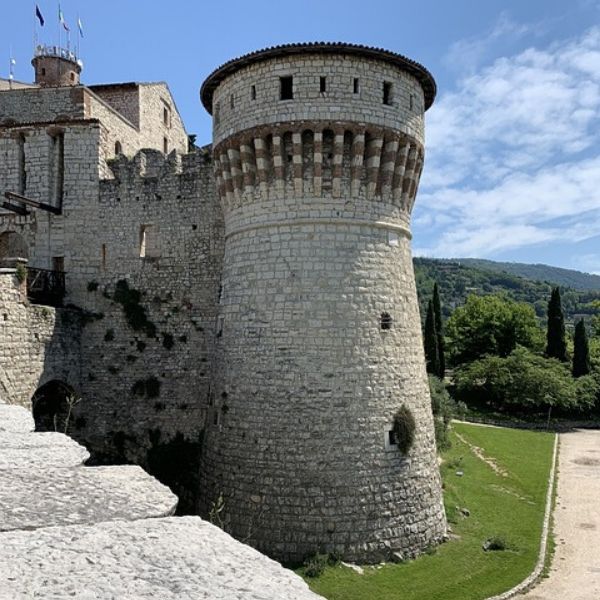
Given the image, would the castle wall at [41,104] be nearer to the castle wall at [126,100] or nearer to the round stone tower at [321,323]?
the castle wall at [126,100]

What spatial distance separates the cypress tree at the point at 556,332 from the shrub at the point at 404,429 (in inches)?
1626

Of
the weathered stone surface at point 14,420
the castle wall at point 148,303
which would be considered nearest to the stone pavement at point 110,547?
the weathered stone surface at point 14,420

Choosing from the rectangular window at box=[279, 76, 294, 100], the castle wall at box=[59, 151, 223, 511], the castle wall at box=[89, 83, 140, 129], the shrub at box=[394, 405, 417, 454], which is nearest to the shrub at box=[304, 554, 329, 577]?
the shrub at box=[394, 405, 417, 454]

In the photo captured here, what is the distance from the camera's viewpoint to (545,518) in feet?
67.6

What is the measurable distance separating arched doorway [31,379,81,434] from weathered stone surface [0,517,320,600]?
1714 cm

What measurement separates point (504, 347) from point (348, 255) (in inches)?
1773

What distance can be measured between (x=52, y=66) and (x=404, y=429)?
26.3 meters

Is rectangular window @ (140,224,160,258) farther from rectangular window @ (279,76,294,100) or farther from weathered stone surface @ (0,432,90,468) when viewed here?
weathered stone surface @ (0,432,90,468)

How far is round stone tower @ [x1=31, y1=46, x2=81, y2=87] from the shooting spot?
29.3m

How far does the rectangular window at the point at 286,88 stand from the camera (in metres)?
15.8

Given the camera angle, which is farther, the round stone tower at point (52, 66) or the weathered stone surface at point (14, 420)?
the round stone tower at point (52, 66)

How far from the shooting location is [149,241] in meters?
20.5

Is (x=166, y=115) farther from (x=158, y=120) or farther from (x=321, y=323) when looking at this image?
(x=321, y=323)

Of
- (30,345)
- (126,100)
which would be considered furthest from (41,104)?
(30,345)
